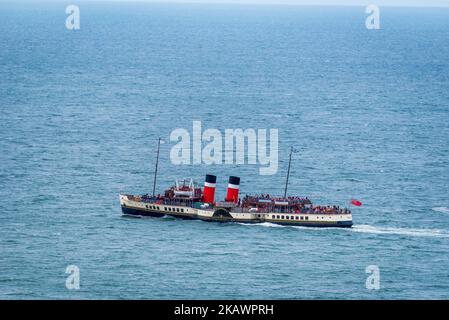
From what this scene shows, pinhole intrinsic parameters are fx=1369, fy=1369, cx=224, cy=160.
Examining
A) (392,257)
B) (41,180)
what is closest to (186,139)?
(41,180)

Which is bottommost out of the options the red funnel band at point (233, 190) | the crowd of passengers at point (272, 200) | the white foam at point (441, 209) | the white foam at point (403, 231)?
the white foam at point (403, 231)

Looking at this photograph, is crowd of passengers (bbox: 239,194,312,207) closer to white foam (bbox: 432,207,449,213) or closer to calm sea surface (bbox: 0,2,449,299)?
calm sea surface (bbox: 0,2,449,299)

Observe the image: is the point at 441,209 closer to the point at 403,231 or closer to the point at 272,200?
the point at 403,231

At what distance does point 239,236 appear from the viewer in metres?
119

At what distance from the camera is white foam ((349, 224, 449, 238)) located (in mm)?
120062

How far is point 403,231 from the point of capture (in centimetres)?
12112

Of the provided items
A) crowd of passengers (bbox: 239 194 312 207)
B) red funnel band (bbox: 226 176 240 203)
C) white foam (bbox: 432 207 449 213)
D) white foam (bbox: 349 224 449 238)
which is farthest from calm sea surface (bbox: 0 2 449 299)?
red funnel band (bbox: 226 176 240 203)

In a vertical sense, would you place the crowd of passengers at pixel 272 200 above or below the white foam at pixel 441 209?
above

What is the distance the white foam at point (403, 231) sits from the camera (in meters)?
120

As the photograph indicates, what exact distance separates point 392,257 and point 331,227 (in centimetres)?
1124

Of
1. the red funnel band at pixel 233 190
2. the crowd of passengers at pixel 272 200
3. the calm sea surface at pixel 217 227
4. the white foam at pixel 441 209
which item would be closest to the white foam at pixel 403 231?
the calm sea surface at pixel 217 227

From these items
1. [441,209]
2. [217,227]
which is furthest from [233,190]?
[441,209]

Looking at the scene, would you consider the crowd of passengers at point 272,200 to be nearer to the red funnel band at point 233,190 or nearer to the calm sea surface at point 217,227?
the red funnel band at point 233,190

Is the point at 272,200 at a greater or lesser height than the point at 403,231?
greater
